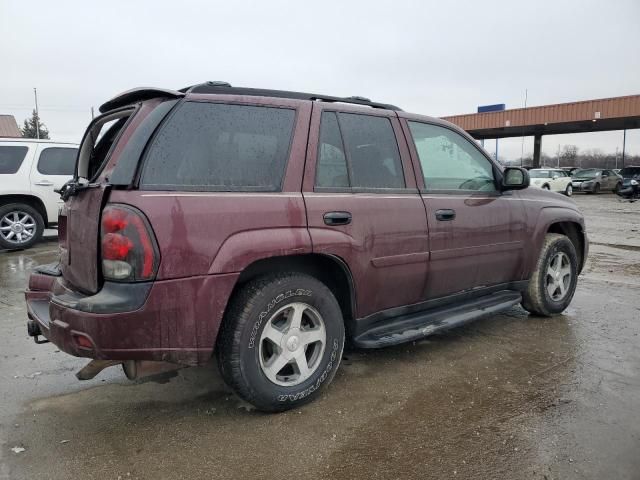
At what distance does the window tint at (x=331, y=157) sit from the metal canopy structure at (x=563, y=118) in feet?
93.5

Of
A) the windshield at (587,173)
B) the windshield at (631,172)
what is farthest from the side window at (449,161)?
the windshield at (587,173)

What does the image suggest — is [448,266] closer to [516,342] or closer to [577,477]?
[516,342]

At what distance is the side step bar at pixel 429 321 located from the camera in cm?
323

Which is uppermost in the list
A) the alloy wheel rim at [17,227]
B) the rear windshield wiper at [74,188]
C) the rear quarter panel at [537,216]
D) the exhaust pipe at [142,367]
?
the rear windshield wiper at [74,188]

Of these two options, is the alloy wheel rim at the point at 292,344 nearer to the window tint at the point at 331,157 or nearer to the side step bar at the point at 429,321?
the side step bar at the point at 429,321

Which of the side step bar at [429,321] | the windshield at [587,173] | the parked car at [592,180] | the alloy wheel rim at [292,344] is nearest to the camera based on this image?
the alloy wheel rim at [292,344]

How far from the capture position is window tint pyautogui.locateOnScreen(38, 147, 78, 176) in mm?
8688

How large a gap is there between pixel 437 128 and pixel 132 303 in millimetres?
2650

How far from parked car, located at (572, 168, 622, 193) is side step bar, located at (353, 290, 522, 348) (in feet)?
92.7

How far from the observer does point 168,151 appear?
8.41 ft

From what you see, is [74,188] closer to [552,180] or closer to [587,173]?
[552,180]

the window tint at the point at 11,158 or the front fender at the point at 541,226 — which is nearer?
the front fender at the point at 541,226

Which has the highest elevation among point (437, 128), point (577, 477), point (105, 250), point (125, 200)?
point (437, 128)

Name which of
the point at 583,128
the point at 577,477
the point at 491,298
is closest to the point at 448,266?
the point at 491,298
